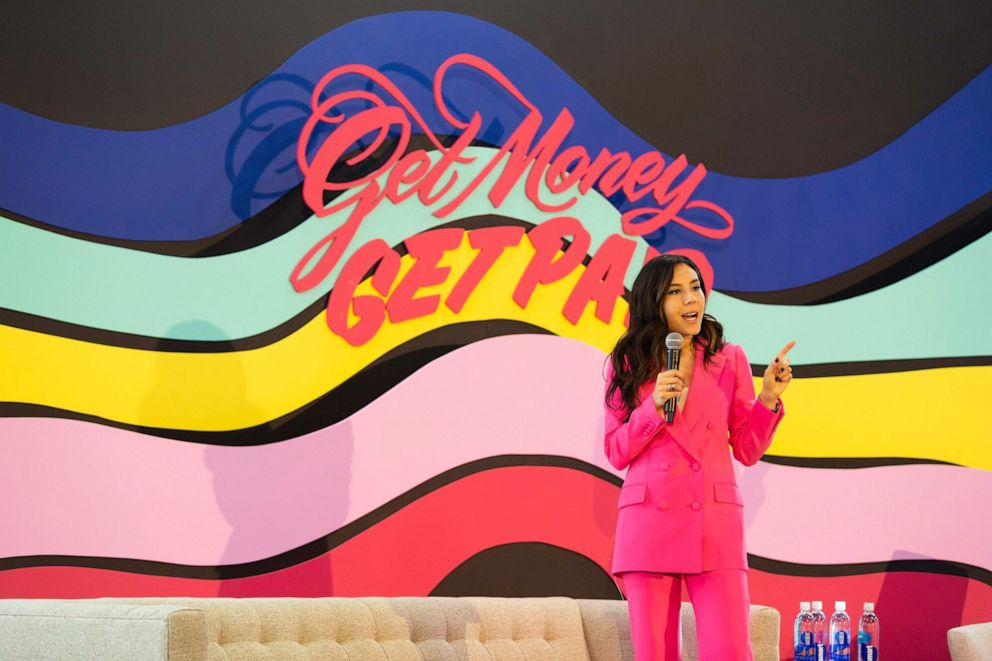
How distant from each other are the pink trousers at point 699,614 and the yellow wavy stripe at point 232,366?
2.13m

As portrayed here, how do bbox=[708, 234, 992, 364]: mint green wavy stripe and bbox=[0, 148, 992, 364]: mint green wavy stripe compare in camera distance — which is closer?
bbox=[0, 148, 992, 364]: mint green wavy stripe

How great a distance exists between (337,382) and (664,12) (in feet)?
7.55

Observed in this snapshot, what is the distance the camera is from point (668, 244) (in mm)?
5020

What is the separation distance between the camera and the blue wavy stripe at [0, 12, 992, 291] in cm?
423

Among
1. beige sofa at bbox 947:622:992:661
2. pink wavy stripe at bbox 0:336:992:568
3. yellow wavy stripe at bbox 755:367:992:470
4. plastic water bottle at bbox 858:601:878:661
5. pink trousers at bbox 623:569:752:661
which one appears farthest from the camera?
yellow wavy stripe at bbox 755:367:992:470

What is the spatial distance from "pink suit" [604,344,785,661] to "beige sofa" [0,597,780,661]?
31.2 inches

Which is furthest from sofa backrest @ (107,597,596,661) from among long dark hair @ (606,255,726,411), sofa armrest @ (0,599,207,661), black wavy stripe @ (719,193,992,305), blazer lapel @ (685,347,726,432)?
black wavy stripe @ (719,193,992,305)

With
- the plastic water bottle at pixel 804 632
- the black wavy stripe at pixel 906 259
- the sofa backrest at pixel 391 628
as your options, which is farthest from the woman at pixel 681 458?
the black wavy stripe at pixel 906 259

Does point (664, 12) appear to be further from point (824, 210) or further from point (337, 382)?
point (337, 382)

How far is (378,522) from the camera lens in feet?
14.6

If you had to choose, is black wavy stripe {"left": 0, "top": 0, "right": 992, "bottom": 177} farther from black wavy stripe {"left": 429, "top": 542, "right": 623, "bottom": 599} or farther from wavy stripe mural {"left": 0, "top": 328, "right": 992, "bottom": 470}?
black wavy stripe {"left": 429, "top": 542, "right": 623, "bottom": 599}

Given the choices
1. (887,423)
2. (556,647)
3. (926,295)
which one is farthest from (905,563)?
(556,647)

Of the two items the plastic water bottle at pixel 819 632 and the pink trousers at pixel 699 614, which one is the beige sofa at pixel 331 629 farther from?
the plastic water bottle at pixel 819 632

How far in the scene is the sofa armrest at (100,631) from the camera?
87.9 inches
